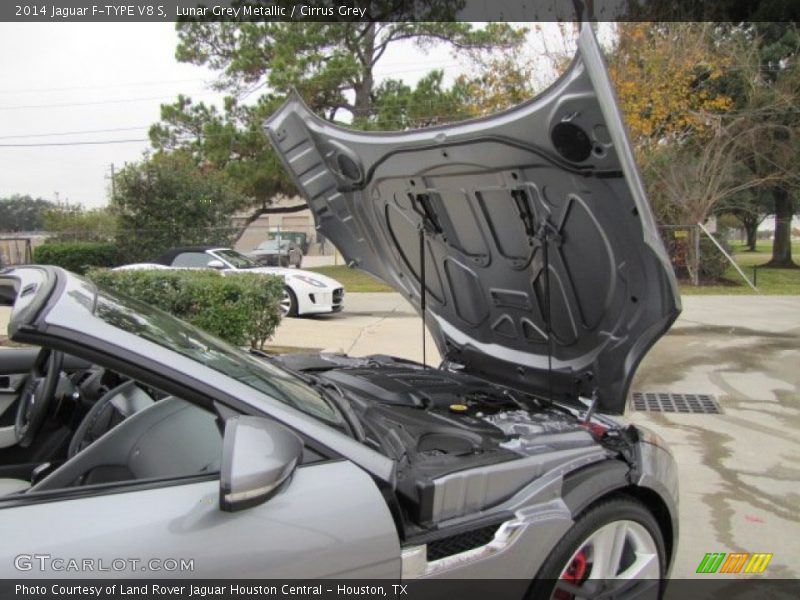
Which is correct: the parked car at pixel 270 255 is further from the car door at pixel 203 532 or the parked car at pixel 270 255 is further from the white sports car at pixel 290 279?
the car door at pixel 203 532

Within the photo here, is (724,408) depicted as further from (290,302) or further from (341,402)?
(290,302)

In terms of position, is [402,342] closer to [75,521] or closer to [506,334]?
[506,334]

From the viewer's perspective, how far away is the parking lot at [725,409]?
3.49 m

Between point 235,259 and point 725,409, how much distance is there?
30.8ft

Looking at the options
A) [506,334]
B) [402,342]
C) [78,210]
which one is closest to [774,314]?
[402,342]

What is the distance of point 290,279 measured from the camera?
11.7 meters

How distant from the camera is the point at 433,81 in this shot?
23188 mm

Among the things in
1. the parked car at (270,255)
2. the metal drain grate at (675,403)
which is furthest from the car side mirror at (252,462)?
the parked car at (270,255)

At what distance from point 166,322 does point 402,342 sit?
23.9 feet

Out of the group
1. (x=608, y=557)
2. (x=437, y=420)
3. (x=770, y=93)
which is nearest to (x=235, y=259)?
(x=437, y=420)

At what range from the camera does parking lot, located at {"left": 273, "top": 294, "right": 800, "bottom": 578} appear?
138 inches

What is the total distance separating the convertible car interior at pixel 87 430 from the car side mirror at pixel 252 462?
17 centimetres

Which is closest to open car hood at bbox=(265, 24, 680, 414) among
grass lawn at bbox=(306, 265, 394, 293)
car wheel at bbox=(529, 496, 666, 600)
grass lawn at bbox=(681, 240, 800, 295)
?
car wheel at bbox=(529, 496, 666, 600)

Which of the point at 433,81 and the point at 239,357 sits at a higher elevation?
the point at 433,81
